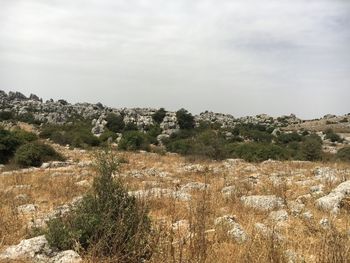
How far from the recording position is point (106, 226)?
5035 millimetres

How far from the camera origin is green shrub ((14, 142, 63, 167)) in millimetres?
20203

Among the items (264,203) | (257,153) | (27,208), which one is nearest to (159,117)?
(257,153)

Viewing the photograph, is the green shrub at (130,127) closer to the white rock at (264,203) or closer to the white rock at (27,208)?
the white rock at (27,208)

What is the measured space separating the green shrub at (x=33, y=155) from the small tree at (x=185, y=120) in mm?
27645

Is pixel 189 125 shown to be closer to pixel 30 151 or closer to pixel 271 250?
pixel 30 151

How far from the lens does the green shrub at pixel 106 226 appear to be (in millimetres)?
4738

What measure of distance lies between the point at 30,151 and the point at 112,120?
90.1 ft

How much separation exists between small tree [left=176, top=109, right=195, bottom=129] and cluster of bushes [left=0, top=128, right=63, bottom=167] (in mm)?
25801

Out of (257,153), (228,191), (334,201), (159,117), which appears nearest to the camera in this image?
(334,201)

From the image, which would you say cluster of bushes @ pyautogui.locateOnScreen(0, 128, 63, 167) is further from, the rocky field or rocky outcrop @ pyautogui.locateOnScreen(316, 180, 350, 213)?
rocky outcrop @ pyautogui.locateOnScreen(316, 180, 350, 213)

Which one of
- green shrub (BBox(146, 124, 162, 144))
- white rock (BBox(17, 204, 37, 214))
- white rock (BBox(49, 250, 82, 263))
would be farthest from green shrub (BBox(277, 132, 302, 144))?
white rock (BBox(49, 250, 82, 263))

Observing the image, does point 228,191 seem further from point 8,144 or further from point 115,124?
point 115,124

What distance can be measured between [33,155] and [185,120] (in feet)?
101

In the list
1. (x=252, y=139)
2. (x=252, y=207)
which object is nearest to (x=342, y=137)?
(x=252, y=139)
